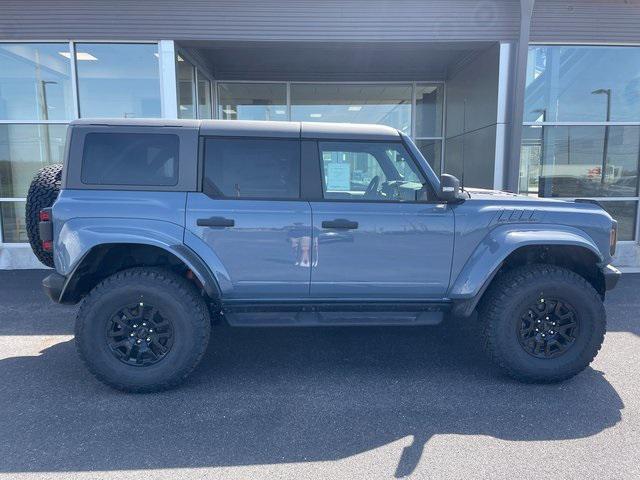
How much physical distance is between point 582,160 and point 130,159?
740 centimetres

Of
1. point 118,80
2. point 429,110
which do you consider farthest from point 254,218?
point 429,110

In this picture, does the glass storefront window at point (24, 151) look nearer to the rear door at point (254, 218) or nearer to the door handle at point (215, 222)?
the rear door at point (254, 218)

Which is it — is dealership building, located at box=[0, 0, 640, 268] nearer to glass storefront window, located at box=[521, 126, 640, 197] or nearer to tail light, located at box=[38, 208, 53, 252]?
glass storefront window, located at box=[521, 126, 640, 197]

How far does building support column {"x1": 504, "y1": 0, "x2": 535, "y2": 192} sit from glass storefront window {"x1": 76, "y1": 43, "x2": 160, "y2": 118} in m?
5.65

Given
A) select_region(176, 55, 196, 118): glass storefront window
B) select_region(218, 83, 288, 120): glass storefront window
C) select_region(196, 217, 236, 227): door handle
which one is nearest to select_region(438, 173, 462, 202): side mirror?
select_region(196, 217, 236, 227): door handle

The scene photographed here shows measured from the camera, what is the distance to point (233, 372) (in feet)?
12.4

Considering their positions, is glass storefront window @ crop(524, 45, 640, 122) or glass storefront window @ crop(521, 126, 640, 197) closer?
glass storefront window @ crop(524, 45, 640, 122)

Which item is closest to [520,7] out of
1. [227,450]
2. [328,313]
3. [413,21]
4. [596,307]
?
[413,21]

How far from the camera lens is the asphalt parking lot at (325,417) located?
258cm

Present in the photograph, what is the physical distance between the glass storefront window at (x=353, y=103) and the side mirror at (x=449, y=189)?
7531 millimetres

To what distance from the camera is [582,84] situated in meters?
7.66

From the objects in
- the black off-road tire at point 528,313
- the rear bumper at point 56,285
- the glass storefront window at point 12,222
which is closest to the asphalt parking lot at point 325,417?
the black off-road tire at point 528,313

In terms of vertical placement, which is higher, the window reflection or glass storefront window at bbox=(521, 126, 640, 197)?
the window reflection

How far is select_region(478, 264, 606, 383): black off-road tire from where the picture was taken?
3520 millimetres
